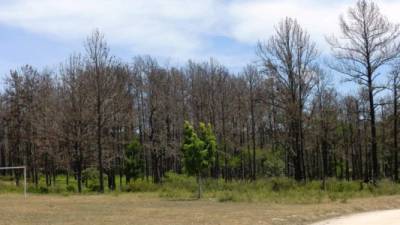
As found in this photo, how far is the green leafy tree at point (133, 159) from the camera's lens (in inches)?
2749

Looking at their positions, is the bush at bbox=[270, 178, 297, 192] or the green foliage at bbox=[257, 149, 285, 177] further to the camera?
the green foliage at bbox=[257, 149, 285, 177]

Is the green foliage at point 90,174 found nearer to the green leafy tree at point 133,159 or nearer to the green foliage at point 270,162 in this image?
the green leafy tree at point 133,159

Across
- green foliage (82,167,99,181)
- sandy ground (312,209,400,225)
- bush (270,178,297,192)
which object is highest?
green foliage (82,167,99,181)

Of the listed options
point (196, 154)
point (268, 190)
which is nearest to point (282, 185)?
point (268, 190)

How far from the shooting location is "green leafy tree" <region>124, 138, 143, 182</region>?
6981 centimetres

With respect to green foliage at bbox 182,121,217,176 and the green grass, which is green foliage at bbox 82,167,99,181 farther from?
green foliage at bbox 182,121,217,176

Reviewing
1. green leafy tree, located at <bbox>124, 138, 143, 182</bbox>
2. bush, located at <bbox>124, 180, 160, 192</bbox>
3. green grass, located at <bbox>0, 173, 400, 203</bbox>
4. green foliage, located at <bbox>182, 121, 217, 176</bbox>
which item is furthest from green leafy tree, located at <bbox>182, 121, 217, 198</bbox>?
green leafy tree, located at <bbox>124, 138, 143, 182</bbox>

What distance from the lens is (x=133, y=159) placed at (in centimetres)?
7031

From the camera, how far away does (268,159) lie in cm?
7512

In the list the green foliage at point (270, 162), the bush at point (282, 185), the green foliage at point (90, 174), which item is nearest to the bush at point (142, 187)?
the bush at point (282, 185)

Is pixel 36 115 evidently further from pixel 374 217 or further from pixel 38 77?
pixel 374 217

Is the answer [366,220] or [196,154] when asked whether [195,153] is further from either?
[366,220]

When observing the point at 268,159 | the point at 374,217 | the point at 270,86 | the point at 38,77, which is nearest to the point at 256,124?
the point at 268,159

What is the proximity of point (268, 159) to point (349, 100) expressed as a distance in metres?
13.0
